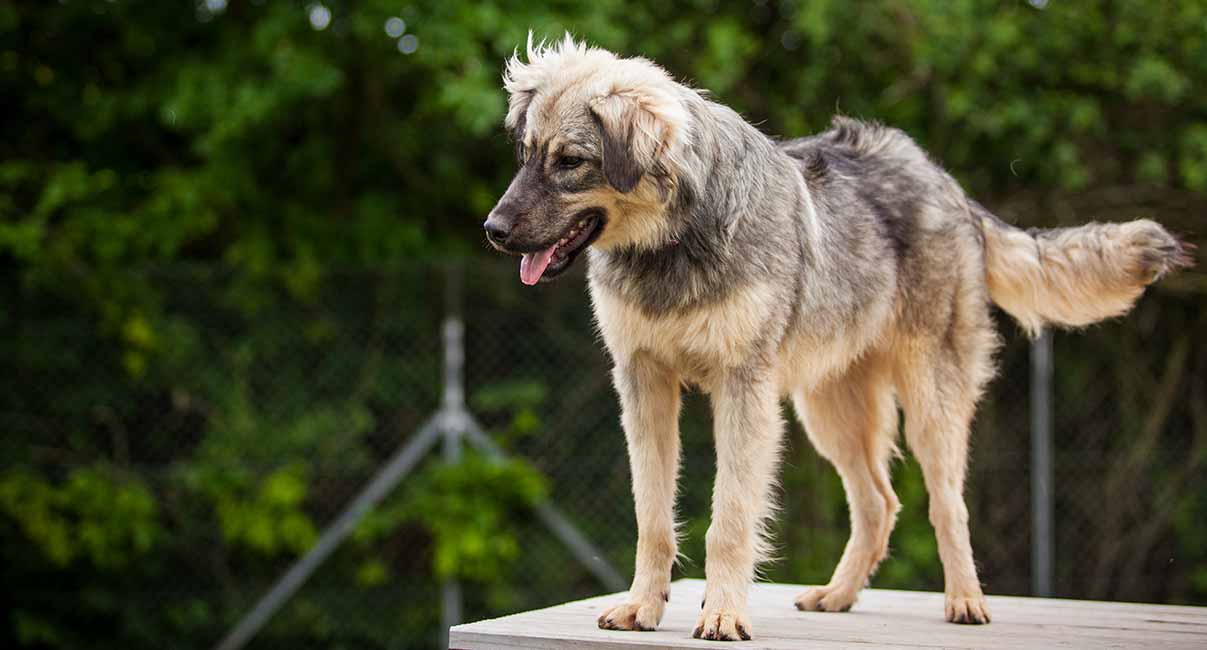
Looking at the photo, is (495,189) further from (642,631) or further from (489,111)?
(642,631)

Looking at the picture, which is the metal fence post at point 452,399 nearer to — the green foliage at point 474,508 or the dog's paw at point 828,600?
the green foliage at point 474,508

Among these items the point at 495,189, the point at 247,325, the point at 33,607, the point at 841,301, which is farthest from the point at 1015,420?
the point at 33,607

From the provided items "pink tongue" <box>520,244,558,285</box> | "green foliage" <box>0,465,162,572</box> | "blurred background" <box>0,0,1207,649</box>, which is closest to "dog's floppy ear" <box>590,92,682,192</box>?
"pink tongue" <box>520,244,558,285</box>

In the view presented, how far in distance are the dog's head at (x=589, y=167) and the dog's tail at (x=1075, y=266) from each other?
1727mm

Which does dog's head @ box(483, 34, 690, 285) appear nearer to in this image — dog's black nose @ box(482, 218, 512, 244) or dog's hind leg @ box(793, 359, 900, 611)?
dog's black nose @ box(482, 218, 512, 244)

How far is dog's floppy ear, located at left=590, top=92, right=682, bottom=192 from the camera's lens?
3393 mm

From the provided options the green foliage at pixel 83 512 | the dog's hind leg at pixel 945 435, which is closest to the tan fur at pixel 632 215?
the dog's hind leg at pixel 945 435

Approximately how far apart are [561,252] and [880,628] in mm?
1622

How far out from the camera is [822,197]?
13.8 feet

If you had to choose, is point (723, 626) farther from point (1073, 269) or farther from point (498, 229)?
point (1073, 269)

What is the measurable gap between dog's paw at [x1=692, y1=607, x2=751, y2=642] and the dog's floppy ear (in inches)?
47.1

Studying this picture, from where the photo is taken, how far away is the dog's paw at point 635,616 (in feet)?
12.2

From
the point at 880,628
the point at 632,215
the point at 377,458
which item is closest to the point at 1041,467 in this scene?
the point at 880,628

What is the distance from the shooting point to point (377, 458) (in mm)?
7770
